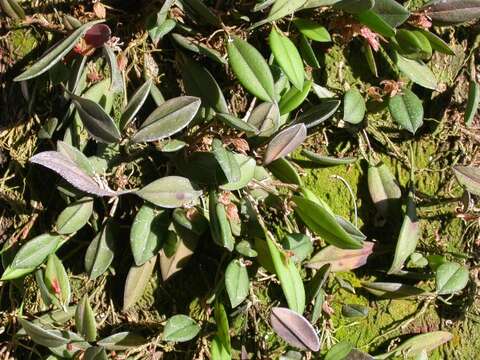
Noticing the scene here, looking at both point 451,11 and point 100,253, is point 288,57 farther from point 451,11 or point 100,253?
point 100,253

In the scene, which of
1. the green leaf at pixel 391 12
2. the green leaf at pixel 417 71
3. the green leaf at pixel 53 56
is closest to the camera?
the green leaf at pixel 53 56

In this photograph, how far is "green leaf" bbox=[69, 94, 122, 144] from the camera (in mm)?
1161

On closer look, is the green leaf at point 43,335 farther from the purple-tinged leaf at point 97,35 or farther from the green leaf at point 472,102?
the green leaf at point 472,102

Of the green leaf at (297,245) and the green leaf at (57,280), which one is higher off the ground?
the green leaf at (57,280)

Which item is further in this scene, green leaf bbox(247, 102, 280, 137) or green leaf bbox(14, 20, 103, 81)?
green leaf bbox(247, 102, 280, 137)

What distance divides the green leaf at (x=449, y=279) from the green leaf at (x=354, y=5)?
1.80ft

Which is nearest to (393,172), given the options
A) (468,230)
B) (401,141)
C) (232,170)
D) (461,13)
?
(401,141)

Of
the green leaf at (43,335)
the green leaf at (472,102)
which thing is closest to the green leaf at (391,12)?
the green leaf at (472,102)

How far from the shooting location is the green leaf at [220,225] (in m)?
1.19

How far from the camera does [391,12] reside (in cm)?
133

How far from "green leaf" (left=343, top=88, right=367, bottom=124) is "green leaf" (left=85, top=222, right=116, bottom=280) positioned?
0.52m

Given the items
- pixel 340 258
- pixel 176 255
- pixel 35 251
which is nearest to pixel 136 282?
pixel 176 255

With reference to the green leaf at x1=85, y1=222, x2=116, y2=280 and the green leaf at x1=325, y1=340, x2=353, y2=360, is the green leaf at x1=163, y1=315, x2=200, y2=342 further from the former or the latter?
the green leaf at x1=325, y1=340, x2=353, y2=360

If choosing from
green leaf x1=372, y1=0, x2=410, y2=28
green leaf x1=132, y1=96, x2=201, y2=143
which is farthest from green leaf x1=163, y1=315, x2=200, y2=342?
green leaf x1=372, y1=0, x2=410, y2=28
